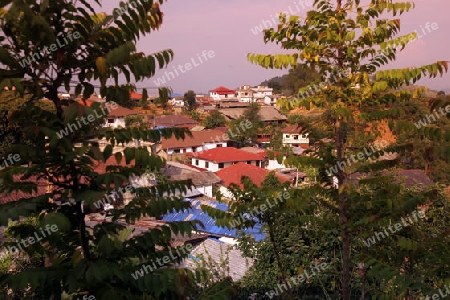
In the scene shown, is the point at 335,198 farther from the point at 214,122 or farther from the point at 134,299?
the point at 214,122

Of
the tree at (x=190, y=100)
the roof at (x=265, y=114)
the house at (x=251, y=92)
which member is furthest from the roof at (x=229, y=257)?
the house at (x=251, y=92)

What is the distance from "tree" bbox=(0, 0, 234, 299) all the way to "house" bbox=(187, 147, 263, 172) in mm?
34231

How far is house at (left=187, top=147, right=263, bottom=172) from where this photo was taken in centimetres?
3806

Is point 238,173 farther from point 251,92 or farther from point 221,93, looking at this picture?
point 221,93

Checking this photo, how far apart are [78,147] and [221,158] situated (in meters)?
35.2

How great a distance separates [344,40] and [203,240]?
467 inches

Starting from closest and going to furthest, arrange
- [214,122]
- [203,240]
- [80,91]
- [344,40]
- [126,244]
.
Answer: [80,91] → [126,244] → [344,40] → [203,240] → [214,122]

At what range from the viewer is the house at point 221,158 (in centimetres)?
3806

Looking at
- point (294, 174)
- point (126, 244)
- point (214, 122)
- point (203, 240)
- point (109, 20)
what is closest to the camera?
point (109, 20)

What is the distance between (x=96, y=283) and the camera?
309 centimetres

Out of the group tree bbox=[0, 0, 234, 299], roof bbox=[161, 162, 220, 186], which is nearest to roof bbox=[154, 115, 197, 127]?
roof bbox=[161, 162, 220, 186]

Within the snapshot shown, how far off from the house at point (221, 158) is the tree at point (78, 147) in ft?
112

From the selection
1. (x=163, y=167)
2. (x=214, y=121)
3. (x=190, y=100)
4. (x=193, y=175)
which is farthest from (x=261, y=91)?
(x=163, y=167)

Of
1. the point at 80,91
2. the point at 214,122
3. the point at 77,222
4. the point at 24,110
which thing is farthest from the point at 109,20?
the point at 214,122
